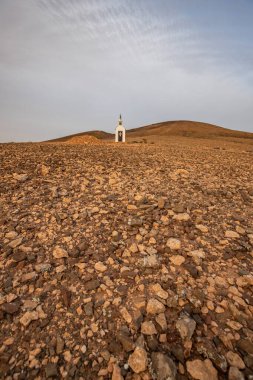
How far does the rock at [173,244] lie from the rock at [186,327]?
1.12 meters

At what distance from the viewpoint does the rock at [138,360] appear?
6.56 ft

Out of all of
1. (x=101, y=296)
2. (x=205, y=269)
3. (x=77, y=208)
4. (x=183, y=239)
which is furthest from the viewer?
(x=77, y=208)

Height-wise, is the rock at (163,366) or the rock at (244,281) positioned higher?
the rock at (244,281)

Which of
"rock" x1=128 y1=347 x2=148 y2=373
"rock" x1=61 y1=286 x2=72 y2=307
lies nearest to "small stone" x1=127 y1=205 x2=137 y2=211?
"rock" x1=61 y1=286 x2=72 y2=307

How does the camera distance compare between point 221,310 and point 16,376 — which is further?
point 221,310

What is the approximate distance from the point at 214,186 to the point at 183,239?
2.73 meters

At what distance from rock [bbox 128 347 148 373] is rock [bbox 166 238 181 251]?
1.54 meters

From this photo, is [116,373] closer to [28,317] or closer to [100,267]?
[28,317]

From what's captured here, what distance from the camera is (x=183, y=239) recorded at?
143 inches

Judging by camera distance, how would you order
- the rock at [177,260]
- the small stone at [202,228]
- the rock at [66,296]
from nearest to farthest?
1. the rock at [66,296]
2. the rock at [177,260]
3. the small stone at [202,228]

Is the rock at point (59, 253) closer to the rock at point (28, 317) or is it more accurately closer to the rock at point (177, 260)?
the rock at point (28, 317)

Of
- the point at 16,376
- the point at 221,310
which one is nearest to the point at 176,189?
the point at 221,310

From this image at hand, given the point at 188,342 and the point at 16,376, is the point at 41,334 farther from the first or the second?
the point at 188,342

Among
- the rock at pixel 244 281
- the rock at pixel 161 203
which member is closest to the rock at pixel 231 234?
the rock at pixel 244 281
